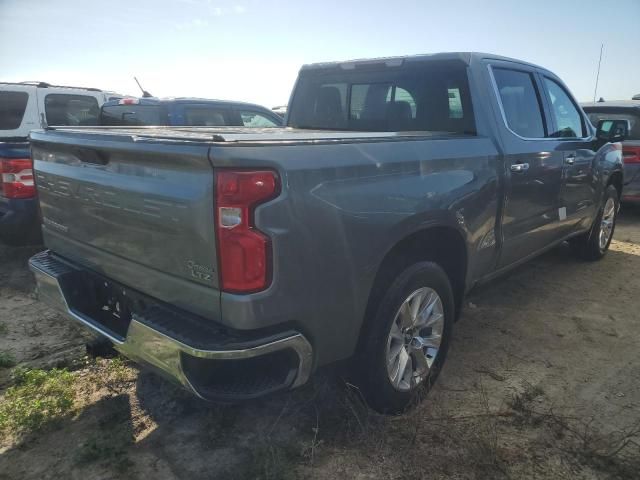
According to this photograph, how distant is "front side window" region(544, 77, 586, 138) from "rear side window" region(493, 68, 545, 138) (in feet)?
0.83

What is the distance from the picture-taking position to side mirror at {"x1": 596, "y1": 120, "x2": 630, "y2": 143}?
15.6 ft

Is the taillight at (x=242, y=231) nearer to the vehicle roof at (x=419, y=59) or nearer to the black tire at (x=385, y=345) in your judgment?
the black tire at (x=385, y=345)

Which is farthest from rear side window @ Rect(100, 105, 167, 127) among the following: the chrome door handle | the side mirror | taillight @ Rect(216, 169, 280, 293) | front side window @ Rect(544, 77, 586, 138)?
taillight @ Rect(216, 169, 280, 293)

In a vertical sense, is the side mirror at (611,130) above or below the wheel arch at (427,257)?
above

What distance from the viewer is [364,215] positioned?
2221mm

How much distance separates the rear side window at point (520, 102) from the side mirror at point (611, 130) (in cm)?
125

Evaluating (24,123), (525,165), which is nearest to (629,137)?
(525,165)

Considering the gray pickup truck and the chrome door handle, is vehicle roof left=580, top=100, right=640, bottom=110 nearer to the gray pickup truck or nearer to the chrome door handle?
the gray pickup truck

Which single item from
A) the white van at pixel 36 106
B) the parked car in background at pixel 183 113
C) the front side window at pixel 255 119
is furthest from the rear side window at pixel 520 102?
the white van at pixel 36 106

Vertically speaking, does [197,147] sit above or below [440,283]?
above

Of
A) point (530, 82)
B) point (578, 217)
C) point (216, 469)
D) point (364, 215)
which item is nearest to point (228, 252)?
point (364, 215)

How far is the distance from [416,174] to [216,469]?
66.1 inches

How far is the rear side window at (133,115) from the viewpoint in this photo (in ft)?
21.2

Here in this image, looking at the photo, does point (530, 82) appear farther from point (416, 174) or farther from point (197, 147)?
point (197, 147)
